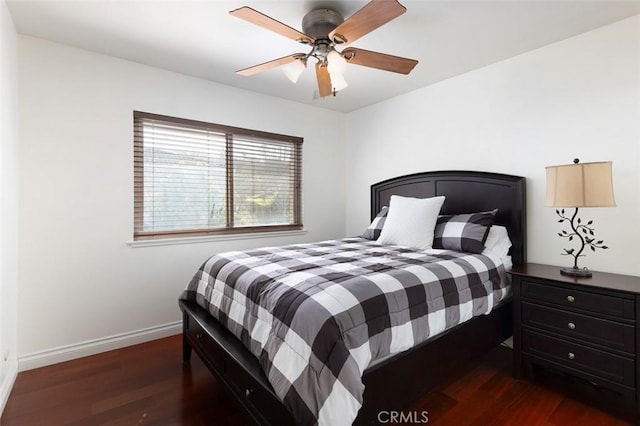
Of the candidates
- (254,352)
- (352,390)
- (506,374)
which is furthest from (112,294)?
(506,374)

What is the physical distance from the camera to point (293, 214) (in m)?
3.87

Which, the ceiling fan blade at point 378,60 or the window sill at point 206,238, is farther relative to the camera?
the window sill at point 206,238

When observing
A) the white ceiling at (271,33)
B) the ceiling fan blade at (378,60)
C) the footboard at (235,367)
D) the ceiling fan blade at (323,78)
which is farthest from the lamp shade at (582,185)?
the footboard at (235,367)

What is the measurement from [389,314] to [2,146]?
2.37 meters

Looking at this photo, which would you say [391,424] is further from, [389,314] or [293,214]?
[293,214]

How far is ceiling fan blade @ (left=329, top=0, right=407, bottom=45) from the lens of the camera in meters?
1.50

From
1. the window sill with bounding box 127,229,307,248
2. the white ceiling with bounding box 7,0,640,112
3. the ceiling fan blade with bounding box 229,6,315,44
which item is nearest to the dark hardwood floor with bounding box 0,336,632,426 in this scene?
the window sill with bounding box 127,229,307,248

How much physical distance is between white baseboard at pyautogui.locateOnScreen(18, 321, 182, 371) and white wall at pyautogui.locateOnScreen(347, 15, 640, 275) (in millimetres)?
2949

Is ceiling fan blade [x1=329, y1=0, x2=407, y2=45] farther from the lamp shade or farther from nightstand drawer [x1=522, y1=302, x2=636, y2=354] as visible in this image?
nightstand drawer [x1=522, y1=302, x2=636, y2=354]

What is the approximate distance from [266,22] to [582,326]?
2.56m

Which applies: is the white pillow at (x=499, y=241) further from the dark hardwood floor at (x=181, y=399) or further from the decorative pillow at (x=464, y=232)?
the dark hardwood floor at (x=181, y=399)

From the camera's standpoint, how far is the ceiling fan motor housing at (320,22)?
194 cm

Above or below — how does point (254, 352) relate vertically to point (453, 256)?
below

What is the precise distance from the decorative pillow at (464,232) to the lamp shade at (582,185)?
50 centimetres
